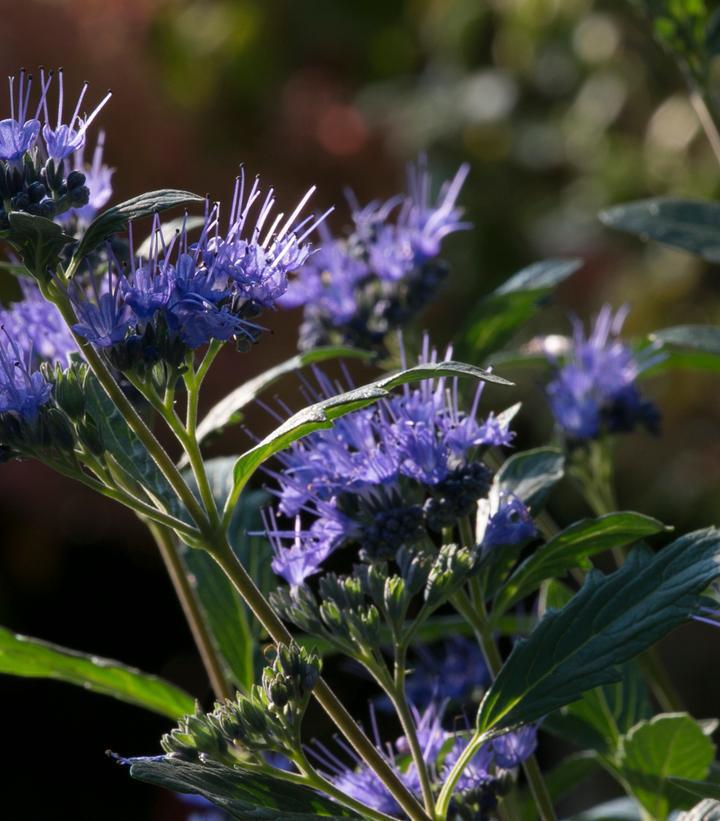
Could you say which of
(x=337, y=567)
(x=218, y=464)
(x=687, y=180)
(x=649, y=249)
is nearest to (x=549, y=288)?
(x=218, y=464)

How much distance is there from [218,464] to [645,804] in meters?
0.40

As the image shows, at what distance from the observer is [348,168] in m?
3.51

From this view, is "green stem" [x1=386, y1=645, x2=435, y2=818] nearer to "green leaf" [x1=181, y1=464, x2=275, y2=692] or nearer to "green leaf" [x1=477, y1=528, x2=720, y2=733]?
"green leaf" [x1=477, y1=528, x2=720, y2=733]

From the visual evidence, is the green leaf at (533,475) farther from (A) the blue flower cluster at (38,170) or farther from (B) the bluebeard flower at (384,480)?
(A) the blue flower cluster at (38,170)

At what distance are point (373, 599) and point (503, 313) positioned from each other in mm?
388

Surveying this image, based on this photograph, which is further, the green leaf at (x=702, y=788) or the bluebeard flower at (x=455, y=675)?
the bluebeard flower at (x=455, y=675)

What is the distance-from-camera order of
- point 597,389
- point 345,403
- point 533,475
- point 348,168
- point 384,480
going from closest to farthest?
point 345,403 → point 384,480 → point 533,475 → point 597,389 → point 348,168

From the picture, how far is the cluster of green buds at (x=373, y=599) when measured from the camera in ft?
2.12

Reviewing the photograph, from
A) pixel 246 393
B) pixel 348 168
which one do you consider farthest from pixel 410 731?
pixel 348 168

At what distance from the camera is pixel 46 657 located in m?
0.83

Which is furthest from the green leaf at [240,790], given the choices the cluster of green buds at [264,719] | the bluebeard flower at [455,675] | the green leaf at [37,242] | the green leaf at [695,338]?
the green leaf at [695,338]

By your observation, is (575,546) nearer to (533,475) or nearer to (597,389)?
(533,475)

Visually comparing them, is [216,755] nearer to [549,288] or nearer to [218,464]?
[218,464]

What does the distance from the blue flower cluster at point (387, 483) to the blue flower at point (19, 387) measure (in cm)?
14
